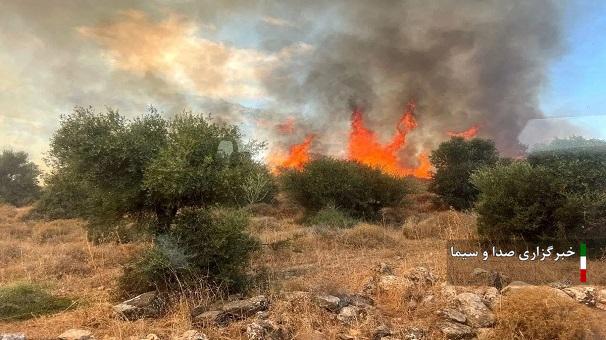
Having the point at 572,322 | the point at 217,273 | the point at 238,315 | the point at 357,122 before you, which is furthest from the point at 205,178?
the point at 357,122

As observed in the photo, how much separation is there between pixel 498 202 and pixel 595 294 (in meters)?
6.48

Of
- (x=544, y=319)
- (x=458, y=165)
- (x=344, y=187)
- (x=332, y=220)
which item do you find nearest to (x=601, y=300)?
(x=544, y=319)

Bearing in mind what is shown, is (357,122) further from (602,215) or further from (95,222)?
(95,222)

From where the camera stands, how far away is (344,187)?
97.7ft

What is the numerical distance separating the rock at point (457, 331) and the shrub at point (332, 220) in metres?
14.7

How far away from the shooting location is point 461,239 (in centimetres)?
1675

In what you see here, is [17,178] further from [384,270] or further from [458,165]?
[384,270]

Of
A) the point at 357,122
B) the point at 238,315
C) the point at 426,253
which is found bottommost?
the point at 238,315

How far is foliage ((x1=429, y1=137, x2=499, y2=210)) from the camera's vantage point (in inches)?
1427

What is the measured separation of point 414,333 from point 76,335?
5946 millimetres

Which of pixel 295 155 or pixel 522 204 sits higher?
pixel 295 155

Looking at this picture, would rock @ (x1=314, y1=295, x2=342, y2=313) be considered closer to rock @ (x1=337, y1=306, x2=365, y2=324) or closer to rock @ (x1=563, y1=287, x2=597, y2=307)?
rock @ (x1=337, y1=306, x2=365, y2=324)

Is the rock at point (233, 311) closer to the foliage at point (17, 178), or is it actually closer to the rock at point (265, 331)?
the rock at point (265, 331)

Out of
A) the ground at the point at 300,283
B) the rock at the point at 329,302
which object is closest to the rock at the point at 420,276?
the ground at the point at 300,283
